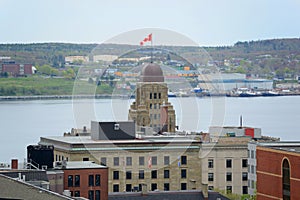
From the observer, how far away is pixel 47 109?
172 metres

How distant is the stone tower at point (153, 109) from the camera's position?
188ft

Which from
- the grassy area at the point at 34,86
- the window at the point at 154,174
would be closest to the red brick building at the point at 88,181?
the window at the point at 154,174

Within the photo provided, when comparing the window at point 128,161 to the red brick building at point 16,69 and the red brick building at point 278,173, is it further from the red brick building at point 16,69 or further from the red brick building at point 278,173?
the red brick building at point 16,69

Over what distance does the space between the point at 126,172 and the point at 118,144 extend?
1.05 meters

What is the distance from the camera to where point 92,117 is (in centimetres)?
7019

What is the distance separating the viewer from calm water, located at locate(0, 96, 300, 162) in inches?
3112

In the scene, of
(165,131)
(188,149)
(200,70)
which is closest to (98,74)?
(200,70)

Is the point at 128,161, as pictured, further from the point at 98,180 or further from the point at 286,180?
the point at 286,180

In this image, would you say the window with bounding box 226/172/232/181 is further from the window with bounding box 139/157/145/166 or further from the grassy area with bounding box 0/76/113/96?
the grassy area with bounding box 0/76/113/96

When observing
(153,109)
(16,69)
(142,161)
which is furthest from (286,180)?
(16,69)

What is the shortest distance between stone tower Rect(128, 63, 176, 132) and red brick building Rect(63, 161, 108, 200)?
18866mm

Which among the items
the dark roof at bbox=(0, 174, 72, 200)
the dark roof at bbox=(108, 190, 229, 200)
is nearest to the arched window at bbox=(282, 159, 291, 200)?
the dark roof at bbox=(108, 190, 229, 200)

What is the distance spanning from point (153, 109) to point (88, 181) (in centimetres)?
2151

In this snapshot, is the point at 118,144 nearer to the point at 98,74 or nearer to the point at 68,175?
the point at 68,175
